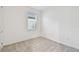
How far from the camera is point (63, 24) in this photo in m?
1.30

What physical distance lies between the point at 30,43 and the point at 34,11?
1.56 feet

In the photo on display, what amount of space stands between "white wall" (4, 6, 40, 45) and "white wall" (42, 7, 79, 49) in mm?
294

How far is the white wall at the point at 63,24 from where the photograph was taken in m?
1.29

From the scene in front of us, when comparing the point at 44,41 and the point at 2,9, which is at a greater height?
the point at 2,9

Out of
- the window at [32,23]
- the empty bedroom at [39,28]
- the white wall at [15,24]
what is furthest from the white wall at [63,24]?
the white wall at [15,24]

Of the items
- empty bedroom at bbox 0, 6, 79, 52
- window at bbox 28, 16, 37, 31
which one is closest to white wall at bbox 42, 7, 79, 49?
empty bedroom at bbox 0, 6, 79, 52

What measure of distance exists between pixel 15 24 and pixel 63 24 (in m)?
0.70

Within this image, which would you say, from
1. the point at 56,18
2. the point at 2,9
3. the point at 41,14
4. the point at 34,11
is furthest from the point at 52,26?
the point at 2,9

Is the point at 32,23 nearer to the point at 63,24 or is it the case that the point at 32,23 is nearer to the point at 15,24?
the point at 15,24

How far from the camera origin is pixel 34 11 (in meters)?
1.32

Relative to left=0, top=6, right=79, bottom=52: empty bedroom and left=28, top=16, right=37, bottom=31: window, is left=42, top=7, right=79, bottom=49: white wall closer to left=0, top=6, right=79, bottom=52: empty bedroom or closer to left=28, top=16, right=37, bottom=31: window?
left=0, top=6, right=79, bottom=52: empty bedroom

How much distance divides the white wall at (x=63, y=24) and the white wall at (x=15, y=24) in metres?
0.29

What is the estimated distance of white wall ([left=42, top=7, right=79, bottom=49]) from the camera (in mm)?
1286
